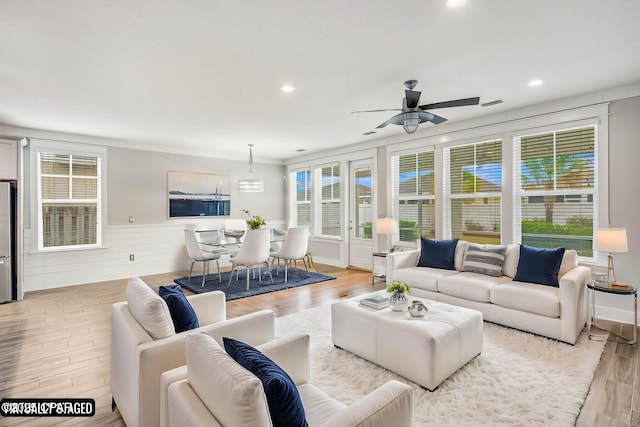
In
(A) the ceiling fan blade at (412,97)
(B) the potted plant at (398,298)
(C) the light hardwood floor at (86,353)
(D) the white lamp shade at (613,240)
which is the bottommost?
(C) the light hardwood floor at (86,353)

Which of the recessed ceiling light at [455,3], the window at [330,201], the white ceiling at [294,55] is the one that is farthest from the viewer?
the window at [330,201]

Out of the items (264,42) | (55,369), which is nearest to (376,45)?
(264,42)

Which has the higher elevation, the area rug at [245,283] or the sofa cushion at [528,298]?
the sofa cushion at [528,298]

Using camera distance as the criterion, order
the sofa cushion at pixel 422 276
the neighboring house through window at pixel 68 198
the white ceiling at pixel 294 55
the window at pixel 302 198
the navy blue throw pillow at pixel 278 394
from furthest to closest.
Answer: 1. the window at pixel 302 198
2. the neighboring house through window at pixel 68 198
3. the sofa cushion at pixel 422 276
4. the white ceiling at pixel 294 55
5. the navy blue throw pillow at pixel 278 394

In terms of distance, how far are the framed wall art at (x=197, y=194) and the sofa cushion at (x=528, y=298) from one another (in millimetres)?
5694

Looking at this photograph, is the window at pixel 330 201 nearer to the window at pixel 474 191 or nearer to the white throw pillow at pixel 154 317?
the window at pixel 474 191

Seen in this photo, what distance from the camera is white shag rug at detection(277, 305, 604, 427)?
78.0 inches

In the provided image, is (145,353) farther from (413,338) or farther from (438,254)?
(438,254)

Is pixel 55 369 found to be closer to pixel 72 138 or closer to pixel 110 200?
pixel 110 200

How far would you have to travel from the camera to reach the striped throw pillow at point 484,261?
3.87m

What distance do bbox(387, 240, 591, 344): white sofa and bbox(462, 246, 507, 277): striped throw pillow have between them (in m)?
0.07

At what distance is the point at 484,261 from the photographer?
13.0 feet

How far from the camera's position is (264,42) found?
100 inches

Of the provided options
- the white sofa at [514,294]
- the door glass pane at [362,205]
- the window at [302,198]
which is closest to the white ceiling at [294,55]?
the white sofa at [514,294]
